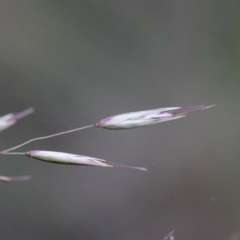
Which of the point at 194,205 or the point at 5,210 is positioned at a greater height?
the point at 5,210

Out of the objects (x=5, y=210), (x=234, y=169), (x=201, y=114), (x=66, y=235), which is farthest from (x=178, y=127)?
(x=5, y=210)

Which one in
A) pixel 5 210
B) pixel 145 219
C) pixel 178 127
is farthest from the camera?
pixel 178 127

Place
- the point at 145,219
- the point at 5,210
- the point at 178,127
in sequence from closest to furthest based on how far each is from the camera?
the point at 5,210, the point at 145,219, the point at 178,127

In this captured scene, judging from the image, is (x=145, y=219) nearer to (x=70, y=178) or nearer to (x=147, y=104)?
(x=70, y=178)

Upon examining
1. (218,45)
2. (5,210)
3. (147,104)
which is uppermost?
(218,45)

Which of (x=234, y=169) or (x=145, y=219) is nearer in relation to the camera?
(x=145, y=219)

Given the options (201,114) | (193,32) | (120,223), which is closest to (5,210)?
(120,223)
